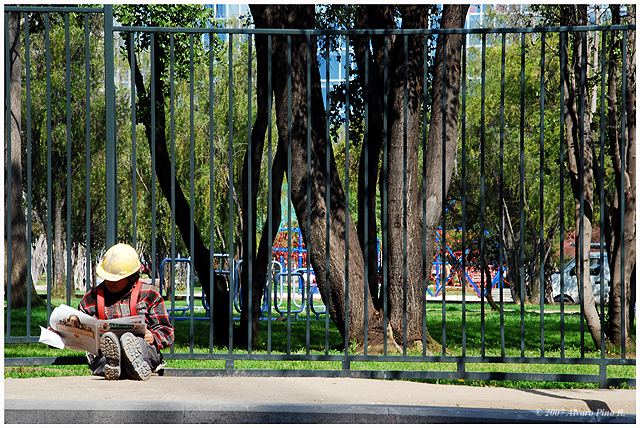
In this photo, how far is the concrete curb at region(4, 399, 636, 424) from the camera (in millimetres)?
4707

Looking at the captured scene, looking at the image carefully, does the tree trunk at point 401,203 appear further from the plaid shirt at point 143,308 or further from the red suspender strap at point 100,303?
the red suspender strap at point 100,303

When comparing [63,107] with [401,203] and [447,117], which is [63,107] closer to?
[447,117]

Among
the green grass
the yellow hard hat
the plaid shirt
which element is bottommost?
the green grass

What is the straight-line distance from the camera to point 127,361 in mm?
5656

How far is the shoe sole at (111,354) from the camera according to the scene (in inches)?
216

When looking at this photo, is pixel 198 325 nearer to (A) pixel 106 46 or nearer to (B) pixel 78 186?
(A) pixel 106 46

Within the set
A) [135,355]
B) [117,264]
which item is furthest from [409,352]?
[117,264]

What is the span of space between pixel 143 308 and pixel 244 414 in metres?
1.48

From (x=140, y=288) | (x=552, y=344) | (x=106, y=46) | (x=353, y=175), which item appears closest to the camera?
(x=140, y=288)

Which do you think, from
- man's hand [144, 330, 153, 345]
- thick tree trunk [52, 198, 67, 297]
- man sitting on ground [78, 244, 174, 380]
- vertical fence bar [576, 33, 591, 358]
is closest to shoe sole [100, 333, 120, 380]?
man sitting on ground [78, 244, 174, 380]

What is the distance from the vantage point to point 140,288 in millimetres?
5789

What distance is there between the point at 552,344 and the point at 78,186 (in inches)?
739

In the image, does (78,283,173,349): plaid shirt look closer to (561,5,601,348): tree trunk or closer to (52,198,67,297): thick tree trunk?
(561,5,601,348): tree trunk

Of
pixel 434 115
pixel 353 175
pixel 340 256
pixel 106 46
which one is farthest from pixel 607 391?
pixel 353 175
